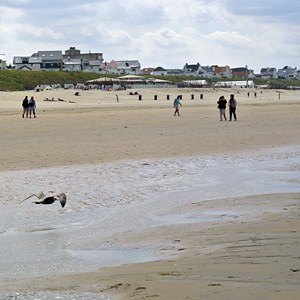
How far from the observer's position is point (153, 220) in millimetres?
10922

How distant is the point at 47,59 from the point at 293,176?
15086 cm

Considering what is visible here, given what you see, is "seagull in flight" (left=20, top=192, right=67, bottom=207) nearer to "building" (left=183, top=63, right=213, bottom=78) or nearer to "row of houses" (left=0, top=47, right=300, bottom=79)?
"row of houses" (left=0, top=47, right=300, bottom=79)

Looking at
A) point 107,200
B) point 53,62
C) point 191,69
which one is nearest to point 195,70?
point 191,69

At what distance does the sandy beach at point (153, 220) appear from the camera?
6602 mm

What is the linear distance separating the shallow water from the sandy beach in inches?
0.9

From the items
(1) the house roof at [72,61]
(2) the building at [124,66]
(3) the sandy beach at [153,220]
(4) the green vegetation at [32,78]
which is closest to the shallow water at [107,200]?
(3) the sandy beach at [153,220]

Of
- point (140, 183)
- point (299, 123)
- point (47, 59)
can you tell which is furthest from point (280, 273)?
point (47, 59)

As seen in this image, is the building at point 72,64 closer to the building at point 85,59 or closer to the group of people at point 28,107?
the building at point 85,59

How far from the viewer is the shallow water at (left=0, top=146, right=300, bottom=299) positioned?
8.39 metres

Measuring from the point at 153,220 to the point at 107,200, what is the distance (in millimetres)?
2206

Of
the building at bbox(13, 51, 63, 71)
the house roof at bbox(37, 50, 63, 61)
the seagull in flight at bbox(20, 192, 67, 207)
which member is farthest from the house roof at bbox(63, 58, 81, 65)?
the seagull in flight at bbox(20, 192, 67, 207)

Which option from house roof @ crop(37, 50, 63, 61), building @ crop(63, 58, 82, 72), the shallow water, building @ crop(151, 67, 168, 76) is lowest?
the shallow water

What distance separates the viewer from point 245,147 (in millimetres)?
23734

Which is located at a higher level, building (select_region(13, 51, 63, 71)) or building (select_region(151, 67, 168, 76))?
building (select_region(13, 51, 63, 71))
